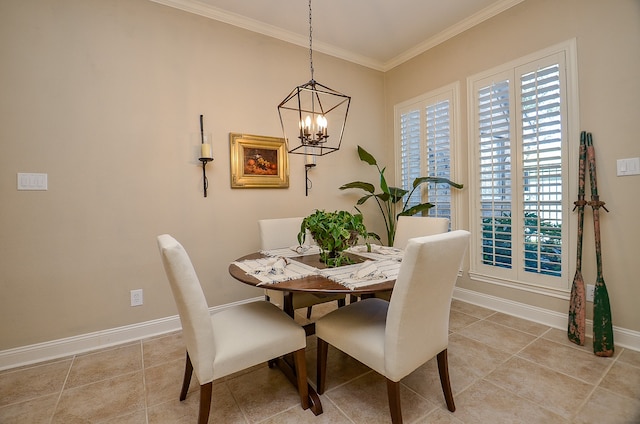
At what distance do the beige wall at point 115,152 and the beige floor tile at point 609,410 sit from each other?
252 cm

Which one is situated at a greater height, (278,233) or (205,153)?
(205,153)

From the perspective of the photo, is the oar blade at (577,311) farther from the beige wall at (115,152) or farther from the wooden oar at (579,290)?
the beige wall at (115,152)

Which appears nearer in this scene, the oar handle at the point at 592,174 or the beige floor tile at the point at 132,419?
the beige floor tile at the point at 132,419

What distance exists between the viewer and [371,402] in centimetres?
163

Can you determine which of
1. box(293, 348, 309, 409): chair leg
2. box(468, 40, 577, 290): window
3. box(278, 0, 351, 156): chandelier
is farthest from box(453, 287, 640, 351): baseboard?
box(293, 348, 309, 409): chair leg

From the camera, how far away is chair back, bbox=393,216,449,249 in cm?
235

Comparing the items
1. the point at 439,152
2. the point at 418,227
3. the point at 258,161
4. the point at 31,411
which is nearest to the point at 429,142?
the point at 439,152

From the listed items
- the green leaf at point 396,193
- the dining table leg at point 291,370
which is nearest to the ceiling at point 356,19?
the green leaf at point 396,193

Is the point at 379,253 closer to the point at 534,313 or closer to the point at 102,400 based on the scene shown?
the point at 534,313

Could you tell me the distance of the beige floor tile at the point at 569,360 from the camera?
182 cm

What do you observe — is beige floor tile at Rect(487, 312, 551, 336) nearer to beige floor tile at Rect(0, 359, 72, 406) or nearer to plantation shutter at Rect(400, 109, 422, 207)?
plantation shutter at Rect(400, 109, 422, 207)

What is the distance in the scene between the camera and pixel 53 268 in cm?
218

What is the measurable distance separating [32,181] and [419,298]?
2.68 metres

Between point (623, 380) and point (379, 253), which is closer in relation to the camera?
point (623, 380)
